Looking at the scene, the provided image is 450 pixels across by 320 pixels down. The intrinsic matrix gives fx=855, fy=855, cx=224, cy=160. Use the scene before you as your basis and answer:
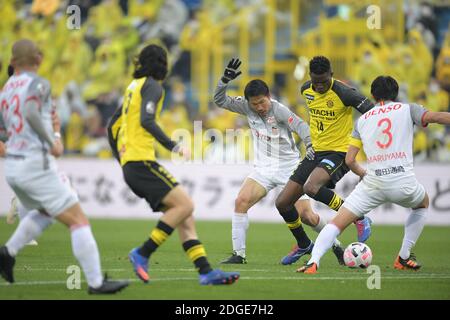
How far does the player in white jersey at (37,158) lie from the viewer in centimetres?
783

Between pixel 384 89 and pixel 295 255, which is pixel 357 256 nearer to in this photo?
pixel 295 255

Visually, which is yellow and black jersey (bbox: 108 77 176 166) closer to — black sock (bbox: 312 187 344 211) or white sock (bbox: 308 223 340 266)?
white sock (bbox: 308 223 340 266)

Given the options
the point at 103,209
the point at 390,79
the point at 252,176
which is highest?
the point at 390,79

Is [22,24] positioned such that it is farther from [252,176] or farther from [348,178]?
[252,176]

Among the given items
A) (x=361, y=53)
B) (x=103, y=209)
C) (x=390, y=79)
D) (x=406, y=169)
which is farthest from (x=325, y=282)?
(x=361, y=53)

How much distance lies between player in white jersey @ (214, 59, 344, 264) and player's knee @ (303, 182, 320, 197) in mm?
364

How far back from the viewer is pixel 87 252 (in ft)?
25.7

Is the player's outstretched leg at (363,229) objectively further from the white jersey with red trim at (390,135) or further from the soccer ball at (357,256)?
the white jersey with red trim at (390,135)

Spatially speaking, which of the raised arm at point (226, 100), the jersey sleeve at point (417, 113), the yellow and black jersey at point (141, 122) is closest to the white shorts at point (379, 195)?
the jersey sleeve at point (417, 113)

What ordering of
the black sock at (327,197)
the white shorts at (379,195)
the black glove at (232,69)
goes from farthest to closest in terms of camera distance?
1. the black sock at (327,197)
2. the black glove at (232,69)
3. the white shorts at (379,195)

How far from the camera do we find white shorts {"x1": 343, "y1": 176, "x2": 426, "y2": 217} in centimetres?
955

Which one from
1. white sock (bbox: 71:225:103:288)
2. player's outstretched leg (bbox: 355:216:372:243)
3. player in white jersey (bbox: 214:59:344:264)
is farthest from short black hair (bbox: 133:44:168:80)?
player's outstretched leg (bbox: 355:216:372:243)

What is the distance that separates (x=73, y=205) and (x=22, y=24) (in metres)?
19.5

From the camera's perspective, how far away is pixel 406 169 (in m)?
9.55
